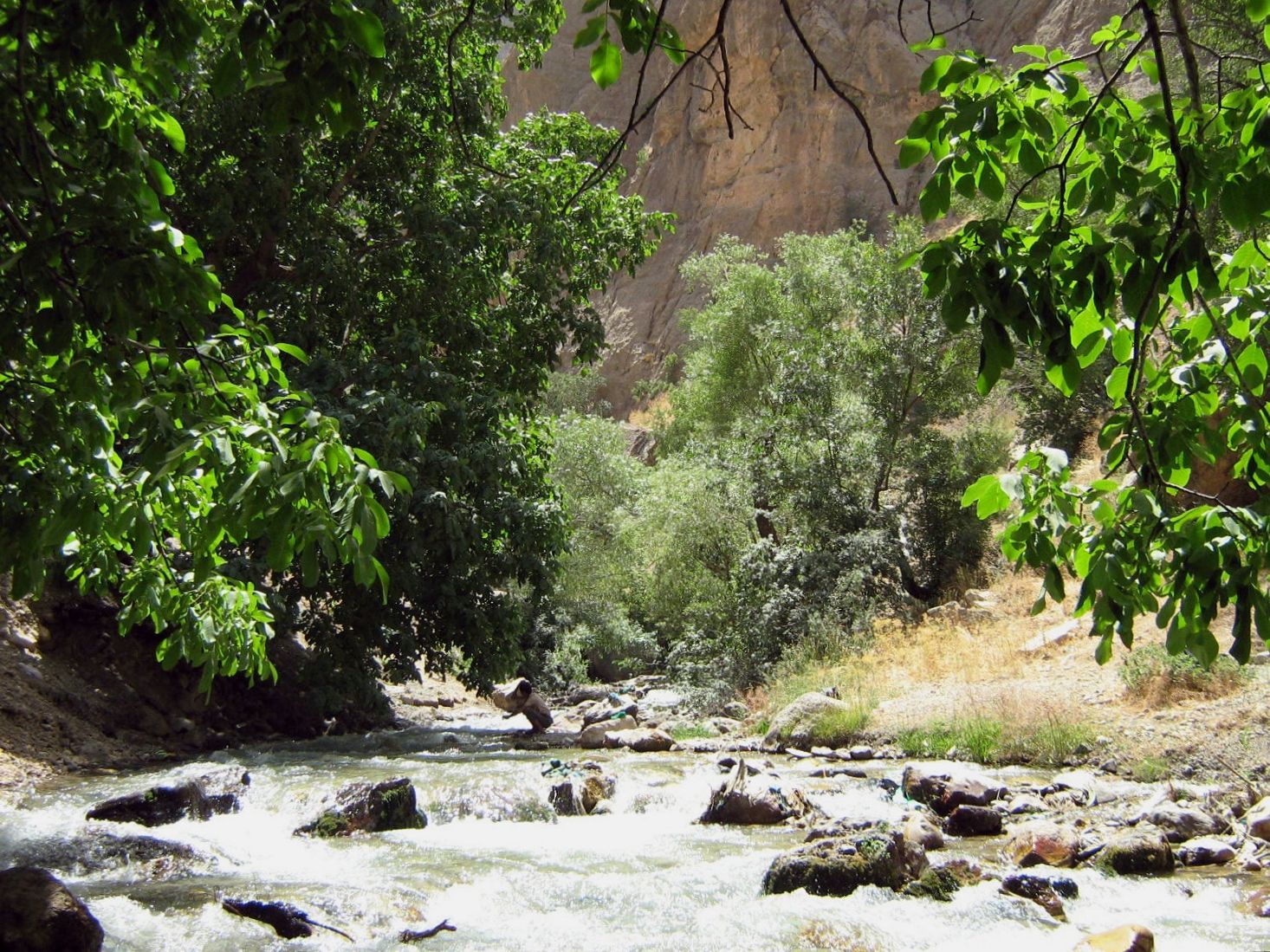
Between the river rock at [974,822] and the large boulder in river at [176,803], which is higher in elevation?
the large boulder in river at [176,803]

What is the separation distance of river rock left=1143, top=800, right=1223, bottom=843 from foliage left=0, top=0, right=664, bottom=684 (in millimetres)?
6030

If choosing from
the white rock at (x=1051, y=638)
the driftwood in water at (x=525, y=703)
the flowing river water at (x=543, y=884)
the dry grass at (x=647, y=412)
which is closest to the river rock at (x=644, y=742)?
the driftwood in water at (x=525, y=703)

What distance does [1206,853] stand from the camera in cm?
655

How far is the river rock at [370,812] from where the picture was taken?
320 inches

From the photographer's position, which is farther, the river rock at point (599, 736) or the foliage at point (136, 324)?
the river rock at point (599, 736)

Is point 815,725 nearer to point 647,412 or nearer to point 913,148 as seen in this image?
point 913,148

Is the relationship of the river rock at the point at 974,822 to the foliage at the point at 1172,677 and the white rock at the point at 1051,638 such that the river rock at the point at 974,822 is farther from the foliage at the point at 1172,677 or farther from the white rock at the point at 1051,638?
the white rock at the point at 1051,638

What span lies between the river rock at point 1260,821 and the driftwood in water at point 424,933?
5.32 metres

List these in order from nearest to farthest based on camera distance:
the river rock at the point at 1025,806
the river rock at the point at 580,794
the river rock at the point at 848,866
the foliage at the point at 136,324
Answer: the foliage at the point at 136,324
the river rock at the point at 848,866
the river rock at the point at 1025,806
the river rock at the point at 580,794

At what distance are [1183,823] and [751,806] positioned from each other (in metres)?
3.31

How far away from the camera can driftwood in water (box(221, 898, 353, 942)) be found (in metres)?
5.53

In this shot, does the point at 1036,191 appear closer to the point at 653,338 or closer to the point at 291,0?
the point at 291,0

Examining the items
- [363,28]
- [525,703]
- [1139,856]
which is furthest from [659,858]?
[525,703]

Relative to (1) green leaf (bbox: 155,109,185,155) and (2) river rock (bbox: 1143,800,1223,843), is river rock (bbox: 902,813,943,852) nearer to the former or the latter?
(2) river rock (bbox: 1143,800,1223,843)
